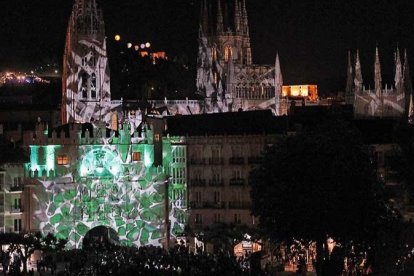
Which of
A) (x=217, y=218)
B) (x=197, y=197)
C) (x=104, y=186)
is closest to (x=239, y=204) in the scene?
(x=217, y=218)

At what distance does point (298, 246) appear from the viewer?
234ft

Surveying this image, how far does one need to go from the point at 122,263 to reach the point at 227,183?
22.5 meters

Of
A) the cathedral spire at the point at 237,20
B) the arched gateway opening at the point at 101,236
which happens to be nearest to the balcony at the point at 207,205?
the arched gateway opening at the point at 101,236

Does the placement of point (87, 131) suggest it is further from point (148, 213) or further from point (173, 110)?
point (173, 110)

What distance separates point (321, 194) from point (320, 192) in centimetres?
12

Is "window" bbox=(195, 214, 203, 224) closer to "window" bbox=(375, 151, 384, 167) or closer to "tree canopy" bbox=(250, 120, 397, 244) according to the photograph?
"window" bbox=(375, 151, 384, 167)

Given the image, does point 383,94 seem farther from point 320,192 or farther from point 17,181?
point 320,192

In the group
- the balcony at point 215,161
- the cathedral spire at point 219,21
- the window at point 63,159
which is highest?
Answer: the cathedral spire at point 219,21

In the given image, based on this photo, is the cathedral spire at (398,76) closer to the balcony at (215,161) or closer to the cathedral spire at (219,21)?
the cathedral spire at (219,21)

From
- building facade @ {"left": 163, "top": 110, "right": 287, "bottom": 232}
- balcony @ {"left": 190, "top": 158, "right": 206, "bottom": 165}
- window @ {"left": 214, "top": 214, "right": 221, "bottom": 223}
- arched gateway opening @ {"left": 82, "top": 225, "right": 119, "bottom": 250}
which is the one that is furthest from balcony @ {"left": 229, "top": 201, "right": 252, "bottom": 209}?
arched gateway opening @ {"left": 82, "top": 225, "right": 119, "bottom": 250}

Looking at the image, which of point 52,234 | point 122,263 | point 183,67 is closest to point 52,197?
point 52,234

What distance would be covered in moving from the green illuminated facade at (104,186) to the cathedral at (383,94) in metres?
38.6

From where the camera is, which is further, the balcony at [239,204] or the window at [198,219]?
the window at [198,219]

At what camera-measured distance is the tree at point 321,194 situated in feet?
226
